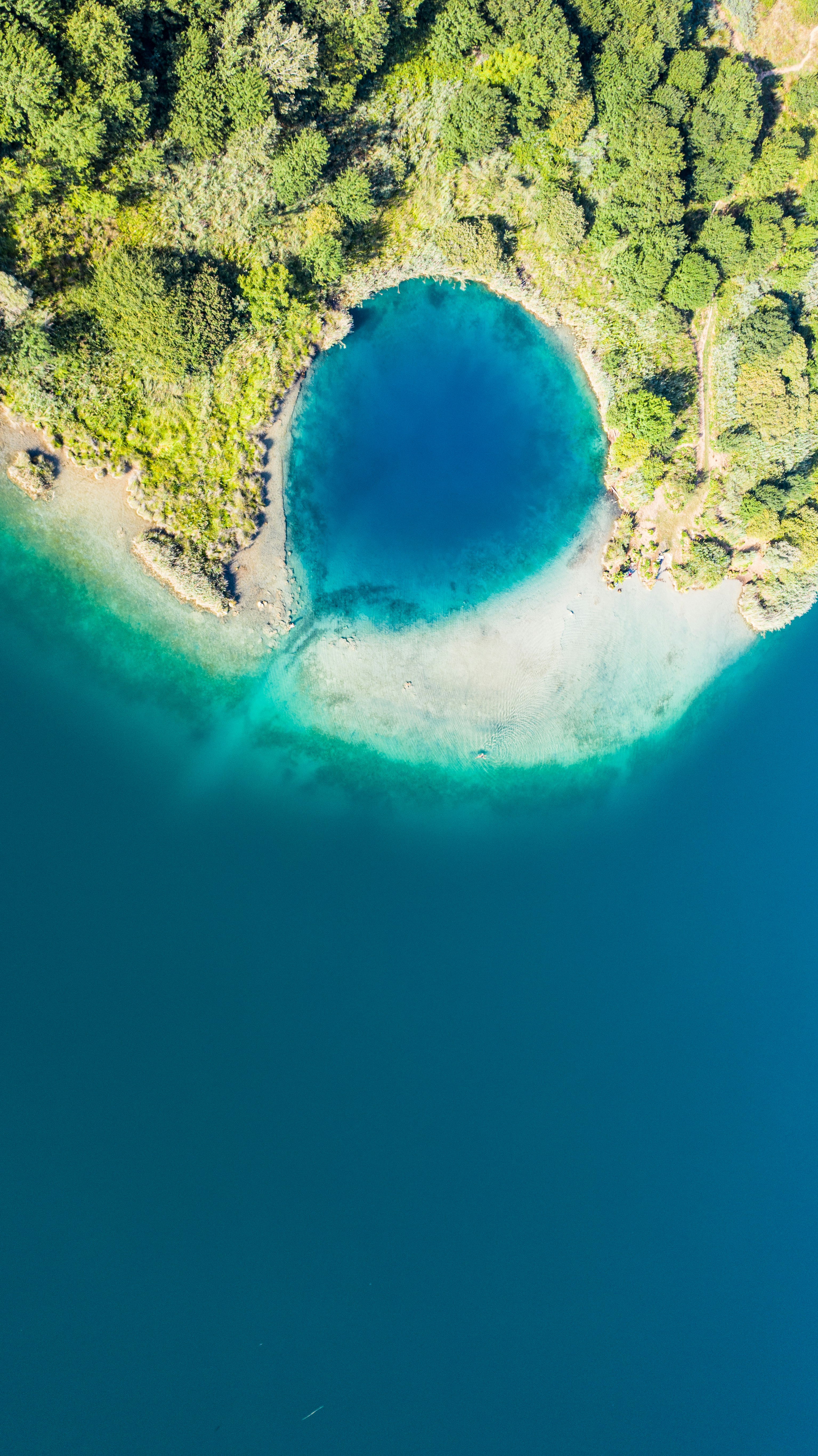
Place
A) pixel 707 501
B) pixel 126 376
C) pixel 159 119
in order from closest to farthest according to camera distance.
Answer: pixel 159 119, pixel 126 376, pixel 707 501

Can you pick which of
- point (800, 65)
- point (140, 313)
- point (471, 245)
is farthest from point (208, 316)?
point (800, 65)

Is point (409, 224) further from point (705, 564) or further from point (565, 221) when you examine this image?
point (705, 564)

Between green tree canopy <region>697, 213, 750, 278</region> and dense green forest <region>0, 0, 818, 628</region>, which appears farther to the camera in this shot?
green tree canopy <region>697, 213, 750, 278</region>

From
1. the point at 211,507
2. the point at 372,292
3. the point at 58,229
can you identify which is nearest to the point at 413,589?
the point at 211,507

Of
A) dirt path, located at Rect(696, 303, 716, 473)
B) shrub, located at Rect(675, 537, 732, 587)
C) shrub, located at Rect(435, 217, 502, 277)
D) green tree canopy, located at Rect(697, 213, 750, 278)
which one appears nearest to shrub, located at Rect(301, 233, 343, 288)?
shrub, located at Rect(435, 217, 502, 277)

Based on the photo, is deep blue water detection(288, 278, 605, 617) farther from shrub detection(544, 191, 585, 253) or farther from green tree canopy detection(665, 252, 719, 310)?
green tree canopy detection(665, 252, 719, 310)

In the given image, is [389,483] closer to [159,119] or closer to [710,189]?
[159,119]

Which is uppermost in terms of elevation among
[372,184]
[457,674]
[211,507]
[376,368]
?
[372,184]
